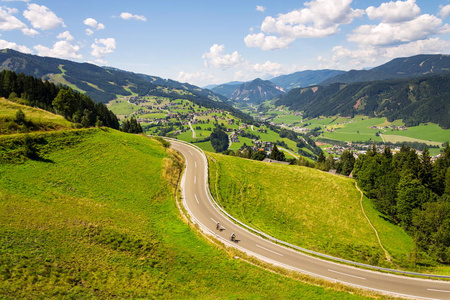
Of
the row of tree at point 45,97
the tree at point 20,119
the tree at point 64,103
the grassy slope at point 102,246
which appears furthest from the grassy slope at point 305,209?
the tree at point 64,103

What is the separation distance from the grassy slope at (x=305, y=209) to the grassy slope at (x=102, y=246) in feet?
53.6

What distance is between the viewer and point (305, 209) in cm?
5891

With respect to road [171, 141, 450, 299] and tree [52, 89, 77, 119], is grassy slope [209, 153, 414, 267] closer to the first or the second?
road [171, 141, 450, 299]

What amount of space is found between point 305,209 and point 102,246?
46.8 metres

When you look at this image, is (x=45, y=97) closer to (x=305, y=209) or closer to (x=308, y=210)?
(x=305, y=209)

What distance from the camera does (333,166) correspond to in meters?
128

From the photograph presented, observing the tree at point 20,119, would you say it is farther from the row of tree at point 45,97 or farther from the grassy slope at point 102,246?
the row of tree at point 45,97

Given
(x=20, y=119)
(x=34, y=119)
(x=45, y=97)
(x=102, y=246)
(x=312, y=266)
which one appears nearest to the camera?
(x=102, y=246)

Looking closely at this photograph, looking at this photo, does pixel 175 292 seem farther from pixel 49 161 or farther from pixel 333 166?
pixel 333 166

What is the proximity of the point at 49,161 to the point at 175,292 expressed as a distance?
39.6m

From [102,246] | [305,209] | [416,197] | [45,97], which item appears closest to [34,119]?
[45,97]

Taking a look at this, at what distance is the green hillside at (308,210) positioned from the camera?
4625cm

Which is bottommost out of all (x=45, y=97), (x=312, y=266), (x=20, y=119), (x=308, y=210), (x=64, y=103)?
(x=312, y=266)

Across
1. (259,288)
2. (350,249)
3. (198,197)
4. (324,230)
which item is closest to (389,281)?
(350,249)
